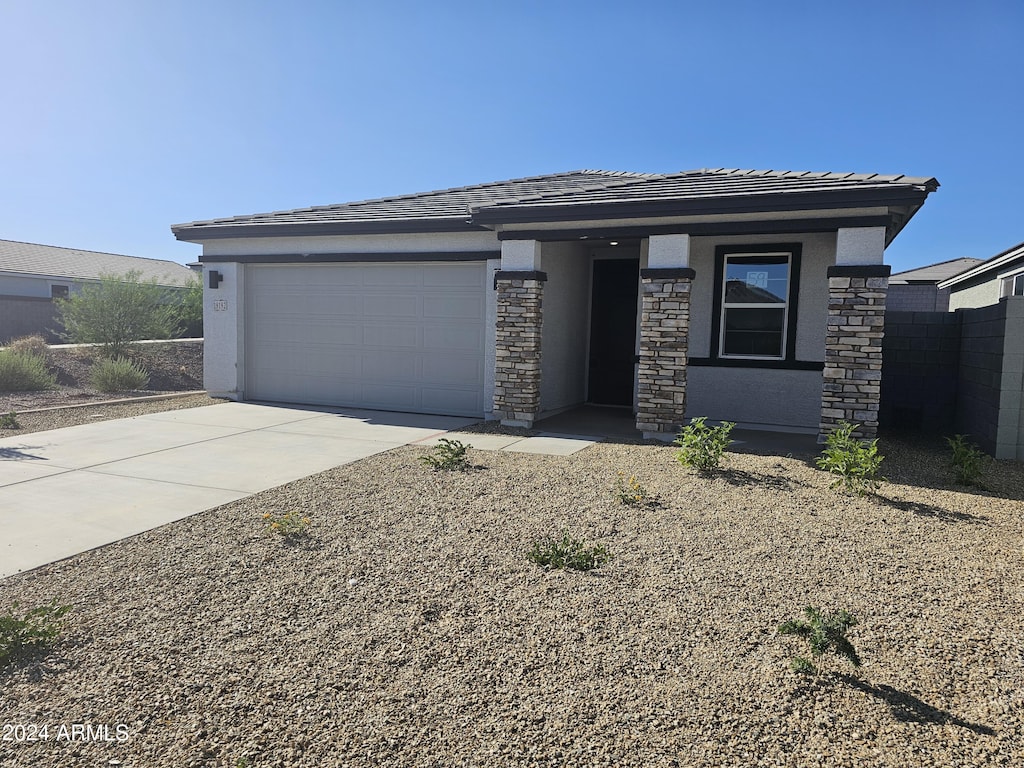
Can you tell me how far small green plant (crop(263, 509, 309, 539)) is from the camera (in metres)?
5.34

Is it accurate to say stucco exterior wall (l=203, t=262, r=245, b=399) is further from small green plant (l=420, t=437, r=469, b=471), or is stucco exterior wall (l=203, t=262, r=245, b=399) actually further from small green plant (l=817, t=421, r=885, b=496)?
small green plant (l=817, t=421, r=885, b=496)

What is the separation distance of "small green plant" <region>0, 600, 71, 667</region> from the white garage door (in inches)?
313

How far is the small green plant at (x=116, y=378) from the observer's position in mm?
14367

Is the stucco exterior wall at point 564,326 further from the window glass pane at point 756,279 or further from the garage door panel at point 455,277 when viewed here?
the window glass pane at point 756,279

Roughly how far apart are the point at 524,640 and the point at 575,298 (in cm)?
919

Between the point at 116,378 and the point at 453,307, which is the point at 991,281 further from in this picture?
→ the point at 116,378

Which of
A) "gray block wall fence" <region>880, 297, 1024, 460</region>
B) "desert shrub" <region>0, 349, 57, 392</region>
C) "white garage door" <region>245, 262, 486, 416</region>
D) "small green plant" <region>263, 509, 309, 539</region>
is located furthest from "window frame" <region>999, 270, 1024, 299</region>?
"desert shrub" <region>0, 349, 57, 392</region>

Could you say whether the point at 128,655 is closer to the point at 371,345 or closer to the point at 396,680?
the point at 396,680

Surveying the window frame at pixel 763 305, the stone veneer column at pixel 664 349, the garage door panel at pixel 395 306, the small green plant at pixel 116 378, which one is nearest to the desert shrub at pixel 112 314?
the small green plant at pixel 116 378

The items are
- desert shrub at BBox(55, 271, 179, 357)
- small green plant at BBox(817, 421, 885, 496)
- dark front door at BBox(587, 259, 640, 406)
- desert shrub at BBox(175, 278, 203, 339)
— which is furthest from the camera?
desert shrub at BBox(175, 278, 203, 339)

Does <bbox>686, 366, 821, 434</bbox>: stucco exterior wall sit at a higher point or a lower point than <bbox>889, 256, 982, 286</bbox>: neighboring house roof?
lower

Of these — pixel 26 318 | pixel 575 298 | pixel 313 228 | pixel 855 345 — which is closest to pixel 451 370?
pixel 575 298

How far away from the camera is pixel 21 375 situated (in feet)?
45.4

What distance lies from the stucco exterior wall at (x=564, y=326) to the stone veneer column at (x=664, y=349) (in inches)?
81.5
